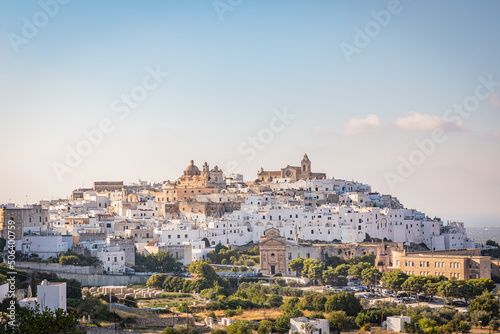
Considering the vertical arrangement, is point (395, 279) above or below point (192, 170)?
below

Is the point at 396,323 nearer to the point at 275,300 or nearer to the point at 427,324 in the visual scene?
the point at 427,324

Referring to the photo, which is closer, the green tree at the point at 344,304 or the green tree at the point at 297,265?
the green tree at the point at 344,304

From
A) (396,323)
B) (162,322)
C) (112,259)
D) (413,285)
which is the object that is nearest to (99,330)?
(162,322)

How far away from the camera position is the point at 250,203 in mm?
61125

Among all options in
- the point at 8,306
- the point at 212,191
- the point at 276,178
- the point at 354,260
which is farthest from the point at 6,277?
the point at 276,178

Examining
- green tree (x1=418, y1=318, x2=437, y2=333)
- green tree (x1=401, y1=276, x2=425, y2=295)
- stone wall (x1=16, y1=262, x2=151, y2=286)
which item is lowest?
green tree (x1=418, y1=318, x2=437, y2=333)

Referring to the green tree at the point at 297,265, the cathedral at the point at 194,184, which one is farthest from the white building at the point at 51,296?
the cathedral at the point at 194,184

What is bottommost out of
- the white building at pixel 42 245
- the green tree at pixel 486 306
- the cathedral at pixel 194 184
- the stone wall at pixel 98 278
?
the green tree at pixel 486 306

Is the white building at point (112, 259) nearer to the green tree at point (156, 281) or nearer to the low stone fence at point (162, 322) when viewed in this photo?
the green tree at point (156, 281)

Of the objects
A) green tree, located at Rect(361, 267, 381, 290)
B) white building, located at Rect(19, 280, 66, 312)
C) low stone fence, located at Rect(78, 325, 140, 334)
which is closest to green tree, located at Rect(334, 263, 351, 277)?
green tree, located at Rect(361, 267, 381, 290)

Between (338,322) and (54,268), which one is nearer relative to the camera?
(338,322)

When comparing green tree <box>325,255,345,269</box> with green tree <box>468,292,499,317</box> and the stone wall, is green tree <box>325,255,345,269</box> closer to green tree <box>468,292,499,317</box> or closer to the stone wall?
the stone wall

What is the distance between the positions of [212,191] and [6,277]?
3503cm

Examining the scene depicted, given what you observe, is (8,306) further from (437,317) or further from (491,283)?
(491,283)
